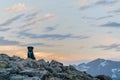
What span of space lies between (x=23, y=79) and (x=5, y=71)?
3077 millimetres

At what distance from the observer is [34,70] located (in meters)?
53.7

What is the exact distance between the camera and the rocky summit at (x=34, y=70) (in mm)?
51056

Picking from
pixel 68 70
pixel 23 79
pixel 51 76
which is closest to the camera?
pixel 23 79

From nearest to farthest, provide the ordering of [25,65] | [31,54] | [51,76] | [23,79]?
[23,79] → [51,76] → [25,65] → [31,54]

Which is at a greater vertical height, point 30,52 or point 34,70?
point 30,52

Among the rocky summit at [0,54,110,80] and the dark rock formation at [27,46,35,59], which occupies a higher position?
the dark rock formation at [27,46,35,59]

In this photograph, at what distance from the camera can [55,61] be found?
66250 mm

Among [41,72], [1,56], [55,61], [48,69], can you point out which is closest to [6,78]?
[41,72]

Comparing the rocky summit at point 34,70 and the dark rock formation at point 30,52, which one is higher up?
the dark rock formation at point 30,52

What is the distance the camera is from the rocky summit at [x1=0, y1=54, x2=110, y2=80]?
51056 mm

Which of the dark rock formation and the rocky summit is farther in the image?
the dark rock formation

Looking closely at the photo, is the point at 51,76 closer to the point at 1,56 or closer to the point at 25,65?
the point at 25,65

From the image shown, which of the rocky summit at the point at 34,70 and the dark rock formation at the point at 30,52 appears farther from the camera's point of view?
the dark rock formation at the point at 30,52

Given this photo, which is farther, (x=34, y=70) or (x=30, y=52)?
(x=30, y=52)
